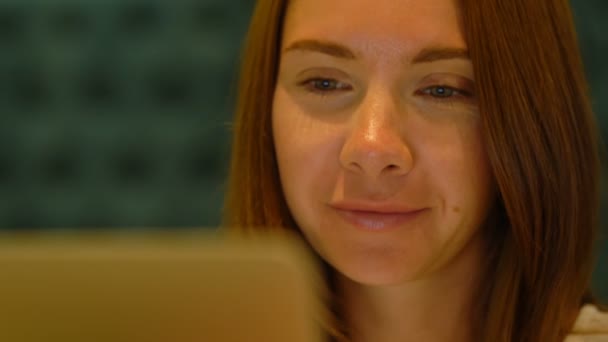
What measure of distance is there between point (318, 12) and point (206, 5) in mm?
1403

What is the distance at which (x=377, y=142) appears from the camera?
2.31 ft

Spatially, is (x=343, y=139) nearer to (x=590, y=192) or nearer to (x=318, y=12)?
(x=318, y=12)

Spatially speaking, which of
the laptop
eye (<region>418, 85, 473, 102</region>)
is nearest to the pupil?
eye (<region>418, 85, 473, 102</region>)

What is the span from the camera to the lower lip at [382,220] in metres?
0.74

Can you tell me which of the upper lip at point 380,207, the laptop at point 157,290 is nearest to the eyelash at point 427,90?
the upper lip at point 380,207

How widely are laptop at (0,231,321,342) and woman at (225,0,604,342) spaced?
0.43m

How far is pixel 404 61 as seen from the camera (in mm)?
741

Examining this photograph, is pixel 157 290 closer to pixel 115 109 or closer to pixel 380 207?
pixel 380 207

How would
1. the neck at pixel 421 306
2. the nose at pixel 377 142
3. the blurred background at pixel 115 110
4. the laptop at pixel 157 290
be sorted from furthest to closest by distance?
the blurred background at pixel 115 110
the neck at pixel 421 306
the nose at pixel 377 142
the laptop at pixel 157 290

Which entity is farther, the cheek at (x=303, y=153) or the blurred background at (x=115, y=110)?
the blurred background at (x=115, y=110)

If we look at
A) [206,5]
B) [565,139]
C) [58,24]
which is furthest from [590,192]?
[58,24]

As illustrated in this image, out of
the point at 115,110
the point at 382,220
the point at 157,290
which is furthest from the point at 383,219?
the point at 115,110

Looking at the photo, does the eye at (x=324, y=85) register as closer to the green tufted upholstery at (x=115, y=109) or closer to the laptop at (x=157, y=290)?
the laptop at (x=157, y=290)

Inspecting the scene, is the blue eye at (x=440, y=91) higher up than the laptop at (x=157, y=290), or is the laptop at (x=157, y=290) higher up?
the blue eye at (x=440, y=91)
